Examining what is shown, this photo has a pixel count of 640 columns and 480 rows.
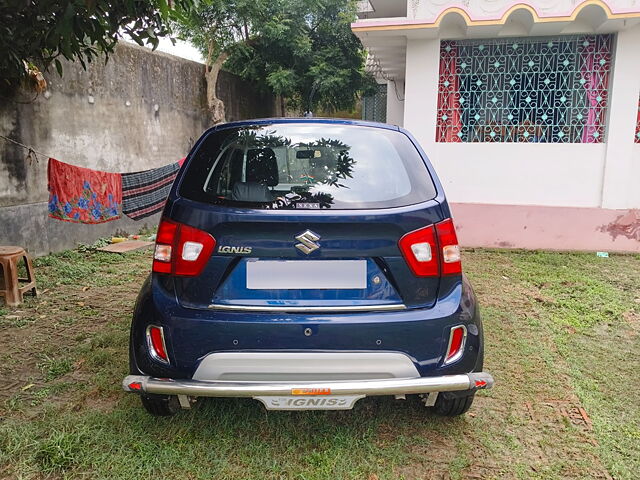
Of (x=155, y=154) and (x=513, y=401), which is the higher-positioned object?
(x=155, y=154)

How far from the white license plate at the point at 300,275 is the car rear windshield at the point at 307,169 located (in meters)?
0.24

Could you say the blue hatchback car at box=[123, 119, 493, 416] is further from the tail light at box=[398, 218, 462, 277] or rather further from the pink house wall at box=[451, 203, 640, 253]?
the pink house wall at box=[451, 203, 640, 253]

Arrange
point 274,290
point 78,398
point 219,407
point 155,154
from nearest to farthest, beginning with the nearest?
point 274,290 → point 219,407 → point 78,398 → point 155,154

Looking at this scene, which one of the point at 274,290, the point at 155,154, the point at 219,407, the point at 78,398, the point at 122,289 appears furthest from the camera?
the point at 155,154

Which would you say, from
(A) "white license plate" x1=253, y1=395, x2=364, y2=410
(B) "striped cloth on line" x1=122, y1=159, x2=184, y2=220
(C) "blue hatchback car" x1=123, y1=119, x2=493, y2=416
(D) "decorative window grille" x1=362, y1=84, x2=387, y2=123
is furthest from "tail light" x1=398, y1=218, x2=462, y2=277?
(D) "decorative window grille" x1=362, y1=84, x2=387, y2=123

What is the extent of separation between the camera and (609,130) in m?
6.27

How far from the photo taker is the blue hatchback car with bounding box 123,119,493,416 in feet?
6.73

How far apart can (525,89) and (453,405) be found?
5164 mm

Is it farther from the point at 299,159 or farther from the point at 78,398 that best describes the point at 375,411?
the point at 78,398

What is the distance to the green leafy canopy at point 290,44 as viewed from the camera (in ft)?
36.1

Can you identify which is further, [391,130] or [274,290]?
[391,130]

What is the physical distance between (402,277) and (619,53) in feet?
18.8

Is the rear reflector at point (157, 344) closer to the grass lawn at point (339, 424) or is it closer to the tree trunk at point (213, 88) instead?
the grass lawn at point (339, 424)

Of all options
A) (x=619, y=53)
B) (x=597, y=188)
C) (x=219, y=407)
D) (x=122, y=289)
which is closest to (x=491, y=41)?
(x=619, y=53)
